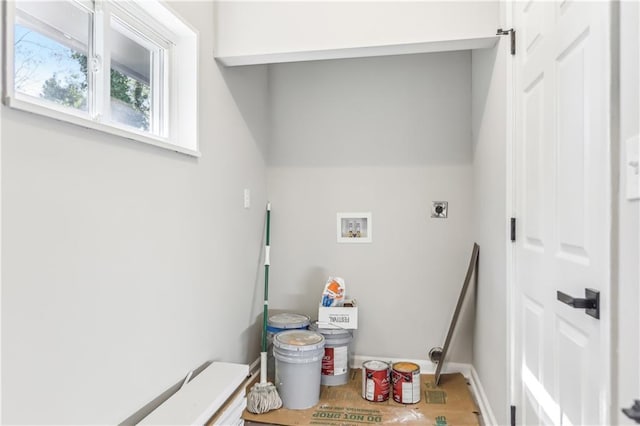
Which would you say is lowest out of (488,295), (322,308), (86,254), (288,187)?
(322,308)

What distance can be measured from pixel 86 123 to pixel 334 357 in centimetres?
199

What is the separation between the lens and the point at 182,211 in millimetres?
1869

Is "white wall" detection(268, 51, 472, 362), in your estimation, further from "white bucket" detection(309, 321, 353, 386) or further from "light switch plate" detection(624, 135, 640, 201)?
"light switch plate" detection(624, 135, 640, 201)

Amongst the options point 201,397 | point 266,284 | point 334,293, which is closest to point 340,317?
point 334,293

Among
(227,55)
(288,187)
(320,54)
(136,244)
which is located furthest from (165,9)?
(288,187)

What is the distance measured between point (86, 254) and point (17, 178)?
13.2 inches

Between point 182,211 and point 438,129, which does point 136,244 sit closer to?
point 182,211

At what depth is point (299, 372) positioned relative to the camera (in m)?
2.28

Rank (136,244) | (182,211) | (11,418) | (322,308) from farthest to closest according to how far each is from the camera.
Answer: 1. (322,308)
2. (182,211)
3. (136,244)
4. (11,418)

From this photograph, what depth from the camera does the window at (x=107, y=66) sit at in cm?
124

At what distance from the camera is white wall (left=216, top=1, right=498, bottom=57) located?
193cm

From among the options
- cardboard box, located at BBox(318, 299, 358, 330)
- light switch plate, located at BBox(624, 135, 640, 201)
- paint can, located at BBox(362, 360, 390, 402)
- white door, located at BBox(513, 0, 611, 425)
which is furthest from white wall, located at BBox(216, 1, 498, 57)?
paint can, located at BBox(362, 360, 390, 402)

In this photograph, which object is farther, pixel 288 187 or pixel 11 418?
pixel 288 187

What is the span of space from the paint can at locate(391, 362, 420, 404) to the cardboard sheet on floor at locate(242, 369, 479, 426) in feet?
0.11
